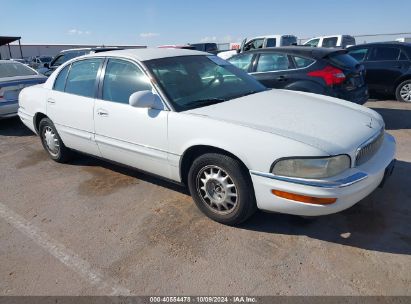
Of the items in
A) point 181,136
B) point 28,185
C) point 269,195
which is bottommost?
point 28,185

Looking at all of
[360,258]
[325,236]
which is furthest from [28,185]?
[360,258]

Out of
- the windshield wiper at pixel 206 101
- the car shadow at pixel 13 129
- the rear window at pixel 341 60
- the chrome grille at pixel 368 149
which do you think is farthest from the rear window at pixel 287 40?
the chrome grille at pixel 368 149

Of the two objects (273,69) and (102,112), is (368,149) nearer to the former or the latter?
(102,112)

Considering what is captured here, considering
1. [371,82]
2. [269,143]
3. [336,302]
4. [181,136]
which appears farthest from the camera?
[371,82]

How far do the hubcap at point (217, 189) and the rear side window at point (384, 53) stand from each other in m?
7.05

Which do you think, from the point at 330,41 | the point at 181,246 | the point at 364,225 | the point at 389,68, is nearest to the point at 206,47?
the point at 330,41

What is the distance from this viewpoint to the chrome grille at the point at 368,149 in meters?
2.80

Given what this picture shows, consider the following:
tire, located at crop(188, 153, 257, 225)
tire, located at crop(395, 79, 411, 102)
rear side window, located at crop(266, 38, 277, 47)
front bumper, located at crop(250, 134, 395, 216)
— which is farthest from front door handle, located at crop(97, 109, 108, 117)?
rear side window, located at crop(266, 38, 277, 47)

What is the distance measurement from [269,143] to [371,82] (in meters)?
7.02

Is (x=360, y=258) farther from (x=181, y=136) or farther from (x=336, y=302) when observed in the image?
(x=181, y=136)

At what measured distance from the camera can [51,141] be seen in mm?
5098

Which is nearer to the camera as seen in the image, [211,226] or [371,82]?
[211,226]

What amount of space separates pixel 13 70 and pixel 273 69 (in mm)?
5759

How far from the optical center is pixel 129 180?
173 inches
